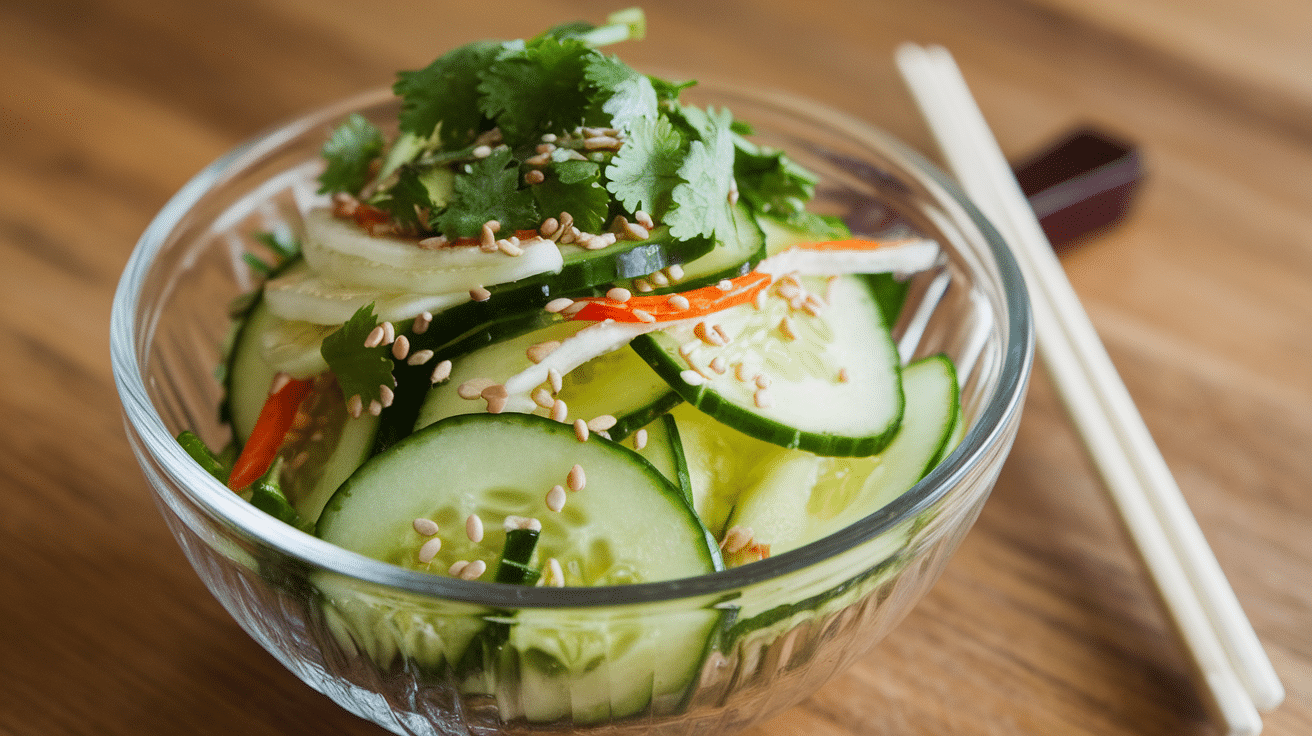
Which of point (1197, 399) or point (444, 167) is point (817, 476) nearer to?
point (444, 167)

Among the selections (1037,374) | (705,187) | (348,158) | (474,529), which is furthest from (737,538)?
(1037,374)

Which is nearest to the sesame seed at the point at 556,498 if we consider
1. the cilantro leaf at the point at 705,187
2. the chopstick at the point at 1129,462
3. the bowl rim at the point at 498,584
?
the bowl rim at the point at 498,584

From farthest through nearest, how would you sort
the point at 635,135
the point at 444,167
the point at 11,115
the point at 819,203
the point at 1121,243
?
1. the point at 11,115
2. the point at 1121,243
3. the point at 819,203
4. the point at 444,167
5. the point at 635,135

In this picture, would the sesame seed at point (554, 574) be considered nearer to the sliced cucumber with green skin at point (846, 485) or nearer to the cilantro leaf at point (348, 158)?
the sliced cucumber with green skin at point (846, 485)

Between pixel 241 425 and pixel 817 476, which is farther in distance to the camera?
pixel 241 425

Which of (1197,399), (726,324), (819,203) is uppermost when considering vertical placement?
(726,324)

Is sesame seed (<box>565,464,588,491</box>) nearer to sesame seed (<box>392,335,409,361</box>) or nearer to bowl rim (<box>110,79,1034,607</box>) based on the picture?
bowl rim (<box>110,79,1034,607</box>)

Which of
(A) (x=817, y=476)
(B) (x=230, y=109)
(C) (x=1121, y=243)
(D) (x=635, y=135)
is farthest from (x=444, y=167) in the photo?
(C) (x=1121, y=243)

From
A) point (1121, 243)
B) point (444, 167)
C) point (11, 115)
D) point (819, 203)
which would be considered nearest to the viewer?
point (444, 167)

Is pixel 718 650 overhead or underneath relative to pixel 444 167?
underneath
